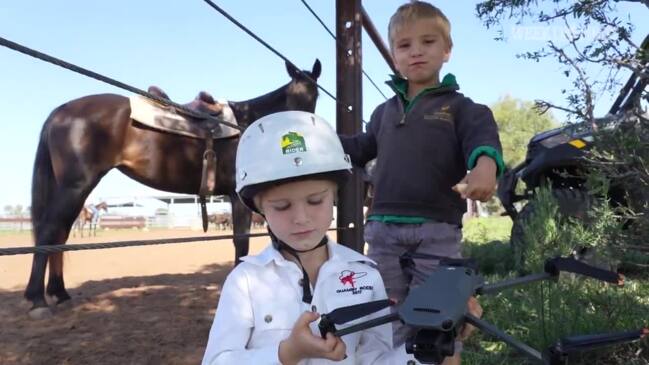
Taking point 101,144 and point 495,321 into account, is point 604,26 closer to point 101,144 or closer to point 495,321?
point 495,321

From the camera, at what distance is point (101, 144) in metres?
4.59

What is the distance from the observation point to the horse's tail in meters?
4.75

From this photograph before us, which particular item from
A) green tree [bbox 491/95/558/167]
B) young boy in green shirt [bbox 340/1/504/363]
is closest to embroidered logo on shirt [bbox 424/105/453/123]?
young boy in green shirt [bbox 340/1/504/363]

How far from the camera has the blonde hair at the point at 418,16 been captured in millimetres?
1915

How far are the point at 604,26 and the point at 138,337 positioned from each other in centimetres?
327

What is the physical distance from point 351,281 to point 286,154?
0.32 m

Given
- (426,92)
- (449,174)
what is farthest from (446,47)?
(449,174)

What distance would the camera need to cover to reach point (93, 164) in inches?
180

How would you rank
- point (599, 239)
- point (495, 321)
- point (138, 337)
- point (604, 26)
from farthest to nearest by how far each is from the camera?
point (138, 337)
point (495, 321)
point (599, 239)
point (604, 26)

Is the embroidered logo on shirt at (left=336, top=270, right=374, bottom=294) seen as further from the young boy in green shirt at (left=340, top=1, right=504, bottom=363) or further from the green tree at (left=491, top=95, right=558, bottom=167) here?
the green tree at (left=491, top=95, right=558, bottom=167)

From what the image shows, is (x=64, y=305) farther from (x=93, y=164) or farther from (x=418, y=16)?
(x=418, y=16)

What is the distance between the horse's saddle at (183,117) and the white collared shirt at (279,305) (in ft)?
11.3

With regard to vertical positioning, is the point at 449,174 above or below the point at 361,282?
above

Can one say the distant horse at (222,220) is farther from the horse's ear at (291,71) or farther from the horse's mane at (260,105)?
the horse's mane at (260,105)
